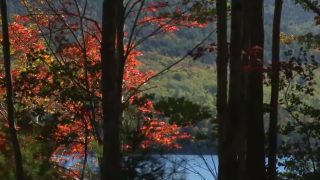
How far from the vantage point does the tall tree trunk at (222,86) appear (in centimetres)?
646

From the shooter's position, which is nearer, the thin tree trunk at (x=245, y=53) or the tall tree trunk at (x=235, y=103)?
the tall tree trunk at (x=235, y=103)

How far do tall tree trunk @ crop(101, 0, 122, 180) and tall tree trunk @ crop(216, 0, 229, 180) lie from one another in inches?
48.8

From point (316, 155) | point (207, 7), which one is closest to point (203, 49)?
point (207, 7)

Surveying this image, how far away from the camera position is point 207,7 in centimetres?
1043

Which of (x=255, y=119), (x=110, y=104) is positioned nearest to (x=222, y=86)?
(x=110, y=104)

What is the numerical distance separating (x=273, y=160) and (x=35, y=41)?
18.9ft

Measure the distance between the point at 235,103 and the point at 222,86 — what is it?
289mm

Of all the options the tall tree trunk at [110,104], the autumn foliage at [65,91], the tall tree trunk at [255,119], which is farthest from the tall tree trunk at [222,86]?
the autumn foliage at [65,91]

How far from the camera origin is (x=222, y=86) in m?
6.70

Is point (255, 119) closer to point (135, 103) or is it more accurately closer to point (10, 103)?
point (135, 103)

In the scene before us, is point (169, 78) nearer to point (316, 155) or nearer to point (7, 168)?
point (316, 155)

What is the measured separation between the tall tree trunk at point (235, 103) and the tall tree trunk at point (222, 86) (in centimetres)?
6

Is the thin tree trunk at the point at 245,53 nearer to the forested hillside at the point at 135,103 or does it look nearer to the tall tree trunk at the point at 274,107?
the forested hillside at the point at 135,103

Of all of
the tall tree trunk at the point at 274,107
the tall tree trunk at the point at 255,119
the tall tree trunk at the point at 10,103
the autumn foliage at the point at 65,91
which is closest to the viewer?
the tall tree trunk at the point at 10,103
